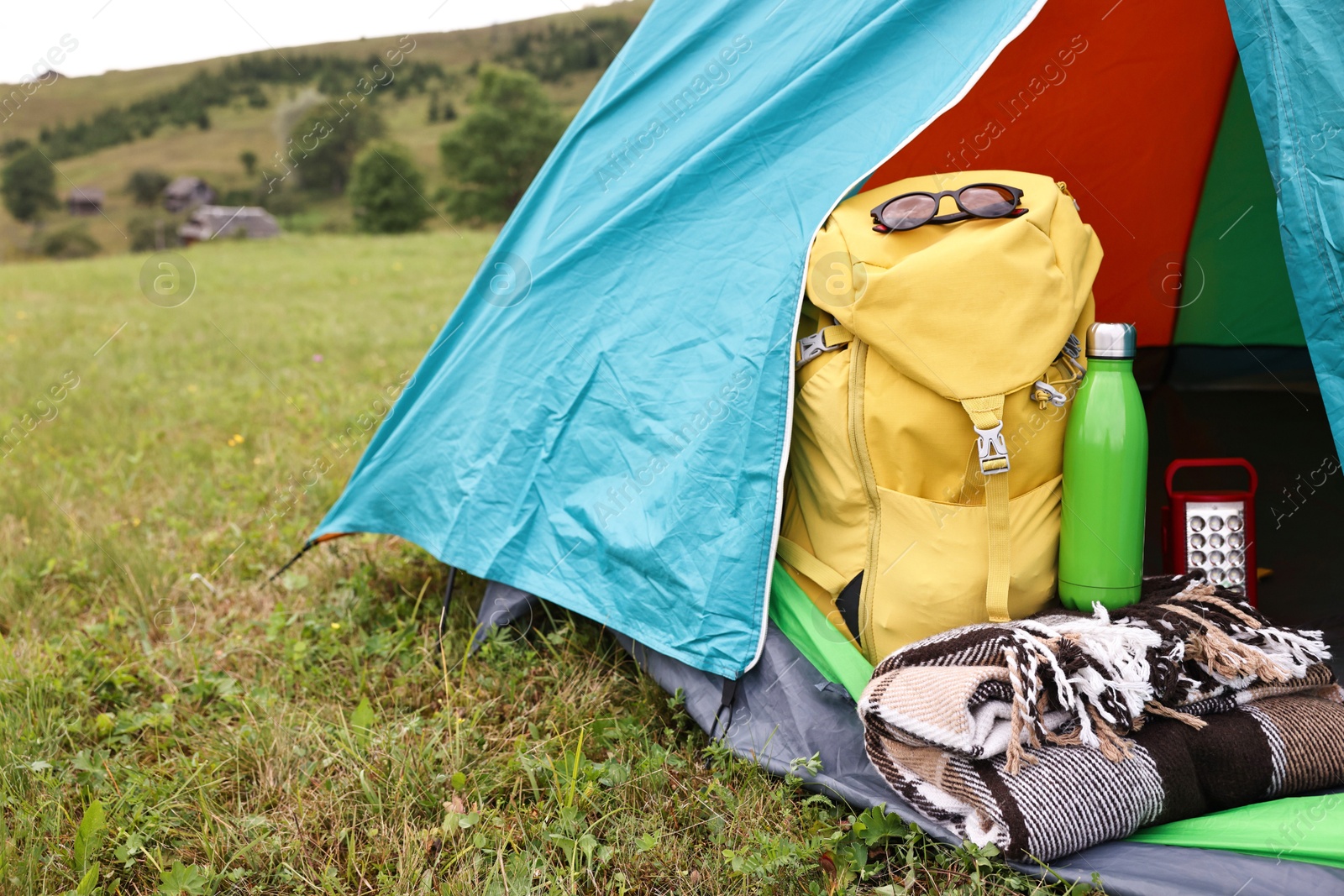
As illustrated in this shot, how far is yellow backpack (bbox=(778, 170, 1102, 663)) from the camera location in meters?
1.54

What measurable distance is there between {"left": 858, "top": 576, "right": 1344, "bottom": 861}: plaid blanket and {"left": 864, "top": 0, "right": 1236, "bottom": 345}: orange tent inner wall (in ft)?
3.80

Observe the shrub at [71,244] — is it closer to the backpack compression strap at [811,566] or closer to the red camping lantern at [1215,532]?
the backpack compression strap at [811,566]

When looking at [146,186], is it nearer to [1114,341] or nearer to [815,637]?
[815,637]

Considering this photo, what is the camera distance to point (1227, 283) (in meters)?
2.92

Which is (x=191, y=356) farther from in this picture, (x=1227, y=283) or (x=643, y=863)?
(x=1227, y=283)

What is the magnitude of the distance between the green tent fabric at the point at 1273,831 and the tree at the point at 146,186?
45.4 metres

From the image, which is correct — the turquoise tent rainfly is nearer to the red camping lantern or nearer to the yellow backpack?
the yellow backpack

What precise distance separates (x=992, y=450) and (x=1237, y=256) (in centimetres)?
192

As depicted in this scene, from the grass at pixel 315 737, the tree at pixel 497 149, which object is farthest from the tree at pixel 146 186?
the grass at pixel 315 737

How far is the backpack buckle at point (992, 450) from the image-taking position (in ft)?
4.93

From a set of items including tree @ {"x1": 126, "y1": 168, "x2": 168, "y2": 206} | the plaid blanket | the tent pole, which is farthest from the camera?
tree @ {"x1": 126, "y1": 168, "x2": 168, "y2": 206}

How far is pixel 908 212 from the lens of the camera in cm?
164

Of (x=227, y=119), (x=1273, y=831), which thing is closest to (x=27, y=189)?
(x=227, y=119)

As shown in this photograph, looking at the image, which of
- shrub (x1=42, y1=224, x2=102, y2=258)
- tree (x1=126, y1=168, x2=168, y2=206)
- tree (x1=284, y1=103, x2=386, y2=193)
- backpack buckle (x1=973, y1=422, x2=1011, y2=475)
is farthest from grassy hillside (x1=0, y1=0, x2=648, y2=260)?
backpack buckle (x1=973, y1=422, x2=1011, y2=475)
